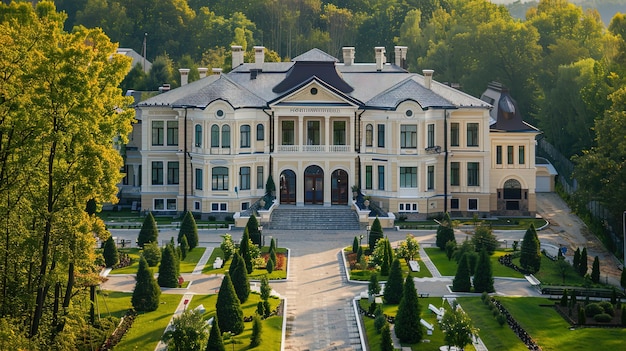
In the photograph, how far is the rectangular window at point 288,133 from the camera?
82750 mm

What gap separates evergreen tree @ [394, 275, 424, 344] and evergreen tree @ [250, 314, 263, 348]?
5.49 metres

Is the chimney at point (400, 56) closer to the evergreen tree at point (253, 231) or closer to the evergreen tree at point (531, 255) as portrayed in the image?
the evergreen tree at point (253, 231)

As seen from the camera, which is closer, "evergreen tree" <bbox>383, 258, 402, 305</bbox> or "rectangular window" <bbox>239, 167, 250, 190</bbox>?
"evergreen tree" <bbox>383, 258, 402, 305</bbox>

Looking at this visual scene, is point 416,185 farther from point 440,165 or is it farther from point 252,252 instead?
point 252,252

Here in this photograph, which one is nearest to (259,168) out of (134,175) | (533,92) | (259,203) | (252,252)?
(259,203)

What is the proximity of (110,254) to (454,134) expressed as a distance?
89.7ft

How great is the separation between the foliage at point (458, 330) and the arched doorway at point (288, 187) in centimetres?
3649

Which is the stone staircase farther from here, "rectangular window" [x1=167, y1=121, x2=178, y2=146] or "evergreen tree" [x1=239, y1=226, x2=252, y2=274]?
"evergreen tree" [x1=239, y1=226, x2=252, y2=274]

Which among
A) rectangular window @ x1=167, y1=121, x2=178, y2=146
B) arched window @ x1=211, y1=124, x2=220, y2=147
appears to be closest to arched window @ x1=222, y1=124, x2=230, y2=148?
arched window @ x1=211, y1=124, x2=220, y2=147

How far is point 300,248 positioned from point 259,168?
12.0m

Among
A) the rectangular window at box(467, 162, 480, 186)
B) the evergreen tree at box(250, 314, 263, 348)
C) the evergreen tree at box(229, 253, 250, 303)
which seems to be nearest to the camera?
the evergreen tree at box(250, 314, 263, 348)

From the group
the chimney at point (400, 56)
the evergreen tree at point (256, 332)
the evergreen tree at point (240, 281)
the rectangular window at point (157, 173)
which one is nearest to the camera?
the evergreen tree at point (256, 332)

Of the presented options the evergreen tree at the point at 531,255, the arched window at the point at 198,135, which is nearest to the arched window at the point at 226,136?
the arched window at the point at 198,135

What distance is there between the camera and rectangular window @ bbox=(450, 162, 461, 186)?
82.6 metres
